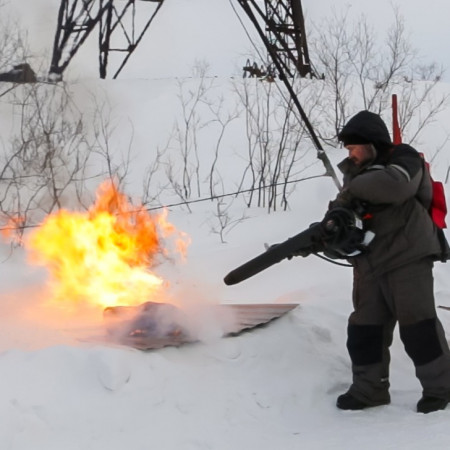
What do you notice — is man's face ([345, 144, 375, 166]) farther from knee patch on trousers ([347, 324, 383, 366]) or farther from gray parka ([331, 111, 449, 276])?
knee patch on trousers ([347, 324, 383, 366])

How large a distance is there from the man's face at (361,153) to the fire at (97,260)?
1914mm

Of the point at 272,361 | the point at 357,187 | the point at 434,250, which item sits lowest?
the point at 272,361

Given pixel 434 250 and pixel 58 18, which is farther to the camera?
pixel 58 18

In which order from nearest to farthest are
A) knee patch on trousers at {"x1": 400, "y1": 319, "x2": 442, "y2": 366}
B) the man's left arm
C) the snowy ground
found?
1. the snowy ground
2. the man's left arm
3. knee patch on trousers at {"x1": 400, "y1": 319, "x2": 442, "y2": 366}

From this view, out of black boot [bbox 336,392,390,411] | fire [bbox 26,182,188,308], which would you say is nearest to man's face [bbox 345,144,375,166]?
black boot [bbox 336,392,390,411]

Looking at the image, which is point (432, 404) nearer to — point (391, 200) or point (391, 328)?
point (391, 328)

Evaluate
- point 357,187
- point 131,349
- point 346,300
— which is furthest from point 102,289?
point 357,187

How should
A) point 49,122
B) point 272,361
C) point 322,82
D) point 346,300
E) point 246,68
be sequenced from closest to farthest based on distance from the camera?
point 272,361 < point 346,300 < point 49,122 < point 322,82 < point 246,68

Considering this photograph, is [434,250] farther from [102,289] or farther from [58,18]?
[58,18]

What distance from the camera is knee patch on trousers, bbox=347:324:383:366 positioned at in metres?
4.42

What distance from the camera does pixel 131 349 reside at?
168 inches

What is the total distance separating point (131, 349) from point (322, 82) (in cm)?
1204

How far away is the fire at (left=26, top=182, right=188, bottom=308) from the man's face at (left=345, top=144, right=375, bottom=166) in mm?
1914

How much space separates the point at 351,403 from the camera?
4379 mm
